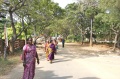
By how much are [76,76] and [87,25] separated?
4394 centimetres

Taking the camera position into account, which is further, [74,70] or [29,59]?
[74,70]

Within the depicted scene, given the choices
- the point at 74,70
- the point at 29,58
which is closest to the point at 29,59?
the point at 29,58

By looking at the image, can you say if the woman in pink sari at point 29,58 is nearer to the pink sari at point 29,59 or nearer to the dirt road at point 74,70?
the pink sari at point 29,59

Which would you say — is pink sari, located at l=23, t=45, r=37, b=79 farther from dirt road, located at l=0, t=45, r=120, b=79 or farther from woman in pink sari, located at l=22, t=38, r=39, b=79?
dirt road, located at l=0, t=45, r=120, b=79

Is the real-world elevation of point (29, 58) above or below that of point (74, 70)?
above

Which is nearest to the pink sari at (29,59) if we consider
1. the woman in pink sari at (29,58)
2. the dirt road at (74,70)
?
the woman in pink sari at (29,58)

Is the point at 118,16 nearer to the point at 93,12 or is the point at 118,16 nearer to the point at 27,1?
the point at 27,1

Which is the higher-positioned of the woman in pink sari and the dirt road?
the woman in pink sari

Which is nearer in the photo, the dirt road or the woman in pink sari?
the woman in pink sari

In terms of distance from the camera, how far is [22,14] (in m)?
26.3

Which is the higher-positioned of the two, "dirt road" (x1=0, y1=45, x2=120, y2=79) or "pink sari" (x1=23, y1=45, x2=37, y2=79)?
Answer: "pink sari" (x1=23, y1=45, x2=37, y2=79)

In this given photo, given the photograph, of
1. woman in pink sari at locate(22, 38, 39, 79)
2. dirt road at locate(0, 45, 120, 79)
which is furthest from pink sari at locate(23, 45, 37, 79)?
dirt road at locate(0, 45, 120, 79)

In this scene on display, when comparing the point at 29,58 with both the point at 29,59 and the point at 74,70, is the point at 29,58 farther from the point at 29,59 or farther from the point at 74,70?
the point at 74,70

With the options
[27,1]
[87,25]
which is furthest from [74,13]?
[27,1]
